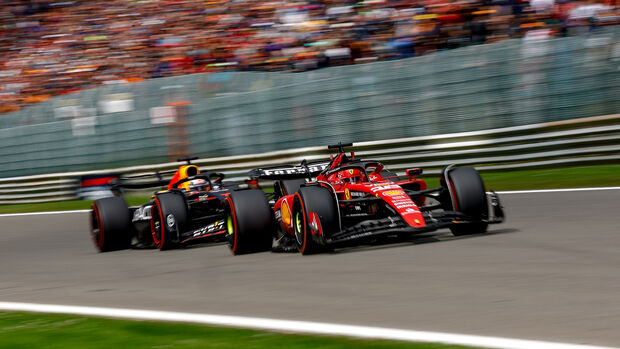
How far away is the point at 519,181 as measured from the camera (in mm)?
14555

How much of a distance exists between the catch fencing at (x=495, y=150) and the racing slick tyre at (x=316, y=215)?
23.1ft

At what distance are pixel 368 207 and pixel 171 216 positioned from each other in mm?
2676

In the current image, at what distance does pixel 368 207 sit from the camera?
9.33 meters

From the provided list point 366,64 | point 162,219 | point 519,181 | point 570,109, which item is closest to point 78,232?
point 162,219

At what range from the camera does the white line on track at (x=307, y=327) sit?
13.9ft

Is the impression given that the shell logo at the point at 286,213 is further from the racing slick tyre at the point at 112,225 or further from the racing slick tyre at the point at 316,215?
the racing slick tyre at the point at 112,225

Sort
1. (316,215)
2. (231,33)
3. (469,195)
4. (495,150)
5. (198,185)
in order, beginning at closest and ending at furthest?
(316,215)
(469,195)
(198,185)
(495,150)
(231,33)

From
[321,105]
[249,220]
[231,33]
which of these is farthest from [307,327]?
[231,33]

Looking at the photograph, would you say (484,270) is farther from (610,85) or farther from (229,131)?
(229,131)

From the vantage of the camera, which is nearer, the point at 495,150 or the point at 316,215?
the point at 316,215

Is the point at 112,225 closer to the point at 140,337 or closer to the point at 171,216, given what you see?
the point at 171,216

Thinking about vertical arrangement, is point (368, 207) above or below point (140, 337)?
below

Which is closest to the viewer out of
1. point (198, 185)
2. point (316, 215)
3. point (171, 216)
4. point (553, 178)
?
point (316, 215)

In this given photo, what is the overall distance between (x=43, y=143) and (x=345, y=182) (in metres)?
14.7
